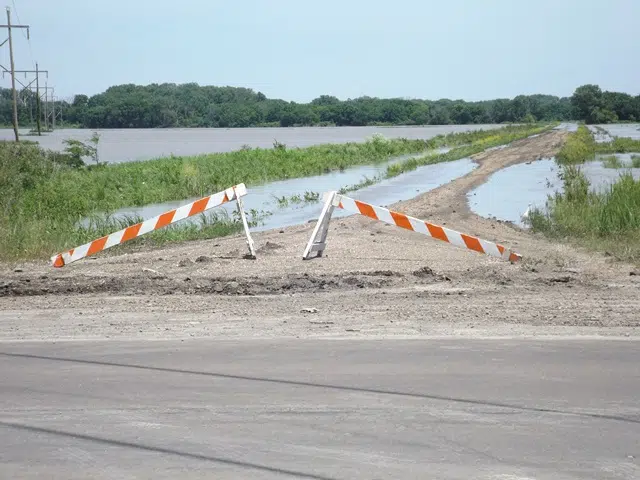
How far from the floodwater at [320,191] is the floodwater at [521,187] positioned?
2.45 meters

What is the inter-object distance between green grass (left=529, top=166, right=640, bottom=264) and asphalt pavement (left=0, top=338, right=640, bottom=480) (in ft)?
25.5

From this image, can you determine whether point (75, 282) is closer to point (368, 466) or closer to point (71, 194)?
point (368, 466)

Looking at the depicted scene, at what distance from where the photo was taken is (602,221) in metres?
19.6

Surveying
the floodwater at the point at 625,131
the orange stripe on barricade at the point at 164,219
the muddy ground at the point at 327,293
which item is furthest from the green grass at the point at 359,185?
the floodwater at the point at 625,131

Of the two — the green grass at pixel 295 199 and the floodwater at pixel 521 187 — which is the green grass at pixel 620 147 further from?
the green grass at pixel 295 199

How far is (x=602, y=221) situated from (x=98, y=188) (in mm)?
22778

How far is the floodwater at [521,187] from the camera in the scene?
29481 millimetres

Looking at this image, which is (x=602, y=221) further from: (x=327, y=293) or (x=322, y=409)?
(x=322, y=409)

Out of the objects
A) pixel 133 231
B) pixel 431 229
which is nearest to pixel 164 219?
pixel 133 231

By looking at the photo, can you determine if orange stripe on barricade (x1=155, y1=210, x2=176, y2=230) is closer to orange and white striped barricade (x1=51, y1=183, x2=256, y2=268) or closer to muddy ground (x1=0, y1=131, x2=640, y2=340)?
orange and white striped barricade (x1=51, y1=183, x2=256, y2=268)

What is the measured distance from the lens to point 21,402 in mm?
7465

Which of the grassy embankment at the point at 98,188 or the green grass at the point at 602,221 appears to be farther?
the grassy embankment at the point at 98,188

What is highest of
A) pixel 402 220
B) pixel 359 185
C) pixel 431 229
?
pixel 402 220

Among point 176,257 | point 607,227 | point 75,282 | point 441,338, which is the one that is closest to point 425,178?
point 607,227
